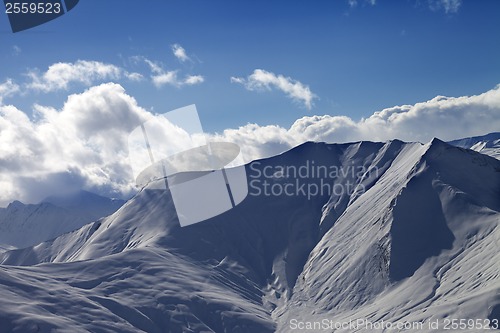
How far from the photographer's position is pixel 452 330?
197 m

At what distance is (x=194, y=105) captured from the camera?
100062 millimetres

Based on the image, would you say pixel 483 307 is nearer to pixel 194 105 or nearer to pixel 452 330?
pixel 452 330

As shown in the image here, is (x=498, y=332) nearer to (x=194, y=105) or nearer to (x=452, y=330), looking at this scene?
(x=452, y=330)

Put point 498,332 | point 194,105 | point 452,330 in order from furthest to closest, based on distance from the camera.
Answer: point 452,330, point 498,332, point 194,105

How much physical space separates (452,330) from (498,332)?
702 inches

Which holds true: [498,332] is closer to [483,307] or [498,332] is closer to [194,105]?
[483,307]

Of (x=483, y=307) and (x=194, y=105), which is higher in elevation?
(x=194, y=105)

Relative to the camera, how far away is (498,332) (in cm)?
18275

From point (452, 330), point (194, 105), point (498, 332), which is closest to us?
point (194, 105)

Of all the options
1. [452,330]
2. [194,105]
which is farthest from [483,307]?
[194,105]

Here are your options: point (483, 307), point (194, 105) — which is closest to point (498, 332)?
point (483, 307)

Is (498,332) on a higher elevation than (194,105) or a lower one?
lower

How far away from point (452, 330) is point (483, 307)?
45.2ft

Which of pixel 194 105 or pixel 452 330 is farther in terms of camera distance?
pixel 452 330
